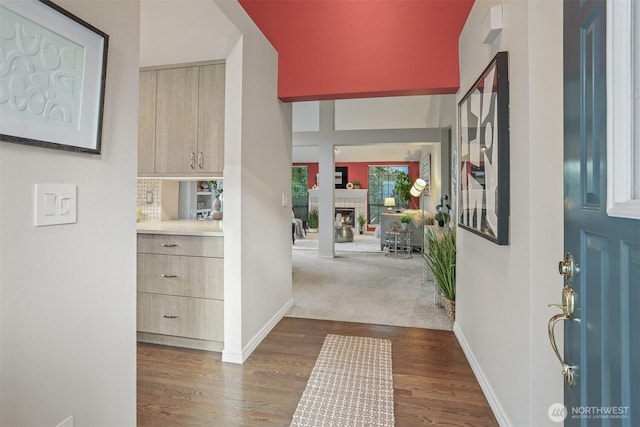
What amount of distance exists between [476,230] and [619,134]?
1.35 metres

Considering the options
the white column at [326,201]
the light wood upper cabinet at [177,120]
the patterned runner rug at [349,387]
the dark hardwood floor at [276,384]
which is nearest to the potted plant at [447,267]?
the dark hardwood floor at [276,384]

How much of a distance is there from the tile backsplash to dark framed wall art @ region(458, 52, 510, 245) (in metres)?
2.86

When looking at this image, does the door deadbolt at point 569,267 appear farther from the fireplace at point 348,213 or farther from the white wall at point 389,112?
the fireplace at point 348,213

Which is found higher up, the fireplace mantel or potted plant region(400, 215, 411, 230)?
the fireplace mantel

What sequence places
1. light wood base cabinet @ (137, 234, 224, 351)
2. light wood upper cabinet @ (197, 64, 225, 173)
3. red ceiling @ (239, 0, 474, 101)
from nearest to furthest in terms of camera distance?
light wood base cabinet @ (137, 234, 224, 351) < light wood upper cabinet @ (197, 64, 225, 173) < red ceiling @ (239, 0, 474, 101)

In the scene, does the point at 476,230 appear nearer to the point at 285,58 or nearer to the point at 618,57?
the point at 618,57

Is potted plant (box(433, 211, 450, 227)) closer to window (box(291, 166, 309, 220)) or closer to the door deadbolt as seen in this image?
the door deadbolt

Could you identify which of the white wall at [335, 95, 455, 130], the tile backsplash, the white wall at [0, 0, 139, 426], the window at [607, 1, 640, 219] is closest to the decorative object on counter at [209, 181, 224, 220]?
the tile backsplash

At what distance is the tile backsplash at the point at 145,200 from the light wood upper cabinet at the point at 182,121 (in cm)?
56

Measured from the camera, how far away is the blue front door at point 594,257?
63 cm

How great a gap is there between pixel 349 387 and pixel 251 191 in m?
1.52

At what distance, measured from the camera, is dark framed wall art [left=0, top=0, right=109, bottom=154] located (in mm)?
799

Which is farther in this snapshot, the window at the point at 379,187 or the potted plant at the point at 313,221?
the window at the point at 379,187

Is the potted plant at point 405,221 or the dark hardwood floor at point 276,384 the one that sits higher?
the potted plant at point 405,221
